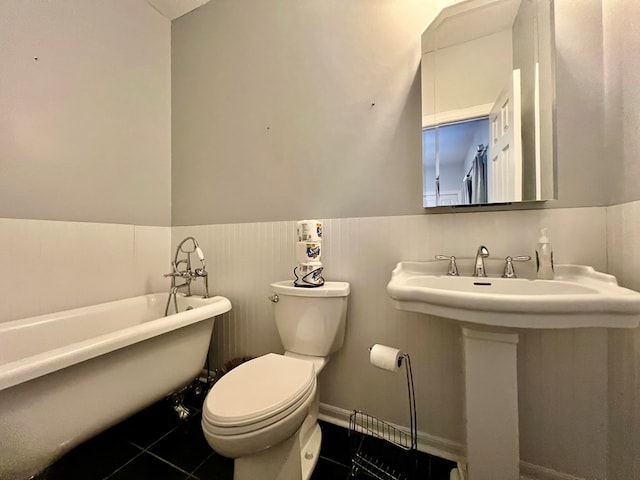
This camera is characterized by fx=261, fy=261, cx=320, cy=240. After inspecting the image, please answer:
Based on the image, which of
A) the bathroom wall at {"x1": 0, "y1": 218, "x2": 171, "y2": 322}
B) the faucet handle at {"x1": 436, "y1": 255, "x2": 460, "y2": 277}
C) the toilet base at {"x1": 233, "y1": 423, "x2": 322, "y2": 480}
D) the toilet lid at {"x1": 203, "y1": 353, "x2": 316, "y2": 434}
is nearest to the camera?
the toilet lid at {"x1": 203, "y1": 353, "x2": 316, "y2": 434}

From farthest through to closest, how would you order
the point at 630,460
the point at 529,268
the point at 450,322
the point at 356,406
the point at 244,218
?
the point at 244,218, the point at 356,406, the point at 450,322, the point at 529,268, the point at 630,460

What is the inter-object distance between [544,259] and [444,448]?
3.01 feet

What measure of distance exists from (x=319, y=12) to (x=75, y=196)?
5.54 ft

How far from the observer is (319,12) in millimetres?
1440

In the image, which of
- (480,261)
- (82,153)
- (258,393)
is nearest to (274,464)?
(258,393)

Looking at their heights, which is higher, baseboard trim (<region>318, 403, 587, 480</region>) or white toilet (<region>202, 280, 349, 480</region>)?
white toilet (<region>202, 280, 349, 480</region>)

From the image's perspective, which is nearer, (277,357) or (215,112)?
(277,357)

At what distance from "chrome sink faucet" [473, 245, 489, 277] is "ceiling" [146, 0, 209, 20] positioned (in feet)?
7.58

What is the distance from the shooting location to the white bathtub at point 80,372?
77cm

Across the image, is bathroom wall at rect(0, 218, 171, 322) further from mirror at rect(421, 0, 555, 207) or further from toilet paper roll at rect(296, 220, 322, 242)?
mirror at rect(421, 0, 555, 207)

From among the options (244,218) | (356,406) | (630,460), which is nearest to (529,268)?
(630,460)

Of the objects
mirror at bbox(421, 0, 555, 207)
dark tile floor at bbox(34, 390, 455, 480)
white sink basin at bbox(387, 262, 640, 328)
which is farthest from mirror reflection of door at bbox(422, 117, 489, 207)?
dark tile floor at bbox(34, 390, 455, 480)

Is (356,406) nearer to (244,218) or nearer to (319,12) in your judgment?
(244,218)

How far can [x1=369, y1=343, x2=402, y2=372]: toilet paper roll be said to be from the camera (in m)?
0.99
